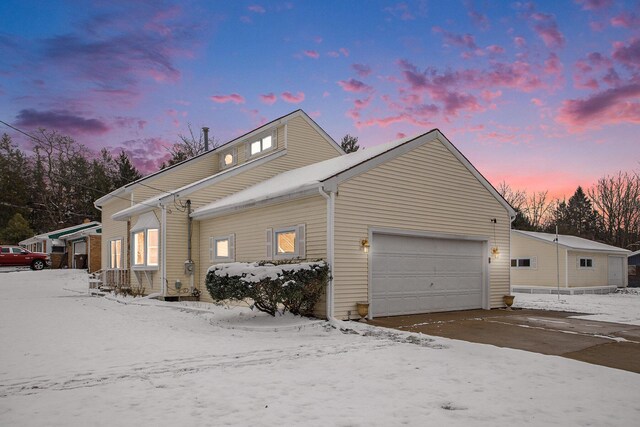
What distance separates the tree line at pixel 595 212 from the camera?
50.8 m

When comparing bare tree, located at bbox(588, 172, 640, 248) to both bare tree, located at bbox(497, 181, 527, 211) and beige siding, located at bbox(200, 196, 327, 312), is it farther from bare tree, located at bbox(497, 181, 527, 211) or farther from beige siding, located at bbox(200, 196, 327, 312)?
beige siding, located at bbox(200, 196, 327, 312)

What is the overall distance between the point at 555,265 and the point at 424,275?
1652 cm

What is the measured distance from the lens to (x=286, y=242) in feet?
42.8

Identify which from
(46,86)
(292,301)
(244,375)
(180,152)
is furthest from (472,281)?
(180,152)

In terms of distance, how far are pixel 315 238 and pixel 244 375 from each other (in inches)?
225

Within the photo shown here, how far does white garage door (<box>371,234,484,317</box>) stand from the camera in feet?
41.6

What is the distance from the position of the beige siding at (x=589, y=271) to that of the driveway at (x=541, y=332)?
561 inches

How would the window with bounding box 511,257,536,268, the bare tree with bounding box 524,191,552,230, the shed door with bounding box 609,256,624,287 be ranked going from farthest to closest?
the bare tree with bounding box 524,191,552,230
the shed door with bounding box 609,256,624,287
the window with bounding box 511,257,536,268

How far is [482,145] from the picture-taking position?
26.7 m

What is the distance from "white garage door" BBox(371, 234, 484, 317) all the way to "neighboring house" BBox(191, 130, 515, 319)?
3cm

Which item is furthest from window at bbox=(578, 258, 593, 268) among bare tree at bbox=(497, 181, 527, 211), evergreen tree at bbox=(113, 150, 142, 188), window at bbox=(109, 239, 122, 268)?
evergreen tree at bbox=(113, 150, 142, 188)

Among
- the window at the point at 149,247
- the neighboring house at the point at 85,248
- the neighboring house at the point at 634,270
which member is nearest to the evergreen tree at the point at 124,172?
the neighboring house at the point at 85,248

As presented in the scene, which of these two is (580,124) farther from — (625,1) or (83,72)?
(83,72)

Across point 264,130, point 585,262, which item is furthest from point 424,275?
point 585,262
